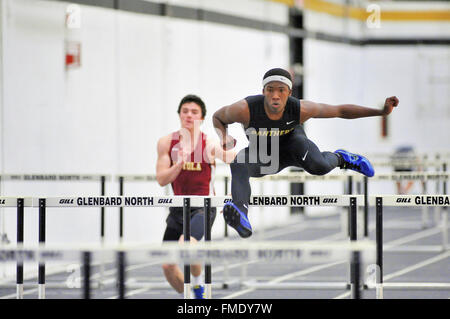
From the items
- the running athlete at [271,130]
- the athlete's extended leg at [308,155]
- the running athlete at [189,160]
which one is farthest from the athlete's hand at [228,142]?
the running athlete at [189,160]

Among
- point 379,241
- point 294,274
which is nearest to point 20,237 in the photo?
point 379,241

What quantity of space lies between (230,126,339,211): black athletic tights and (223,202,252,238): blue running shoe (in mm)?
91

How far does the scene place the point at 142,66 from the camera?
1188 cm

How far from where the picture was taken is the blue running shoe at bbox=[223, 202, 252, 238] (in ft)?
17.5

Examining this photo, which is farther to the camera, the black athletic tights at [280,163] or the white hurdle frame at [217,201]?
the white hurdle frame at [217,201]

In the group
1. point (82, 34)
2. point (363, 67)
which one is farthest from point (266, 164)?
point (363, 67)

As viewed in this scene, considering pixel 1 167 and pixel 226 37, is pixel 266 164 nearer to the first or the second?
pixel 1 167

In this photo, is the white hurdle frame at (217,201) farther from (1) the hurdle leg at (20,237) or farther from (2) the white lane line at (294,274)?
(2) the white lane line at (294,274)

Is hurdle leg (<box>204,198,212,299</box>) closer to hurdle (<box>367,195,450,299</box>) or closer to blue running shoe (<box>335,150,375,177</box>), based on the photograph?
blue running shoe (<box>335,150,375,177</box>)

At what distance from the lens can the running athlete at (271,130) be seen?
5.38m

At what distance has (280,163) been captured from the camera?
5.62 meters

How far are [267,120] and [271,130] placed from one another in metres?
0.07

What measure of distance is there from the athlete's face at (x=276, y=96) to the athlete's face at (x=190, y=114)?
1821 mm

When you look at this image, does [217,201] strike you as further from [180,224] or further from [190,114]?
[190,114]
